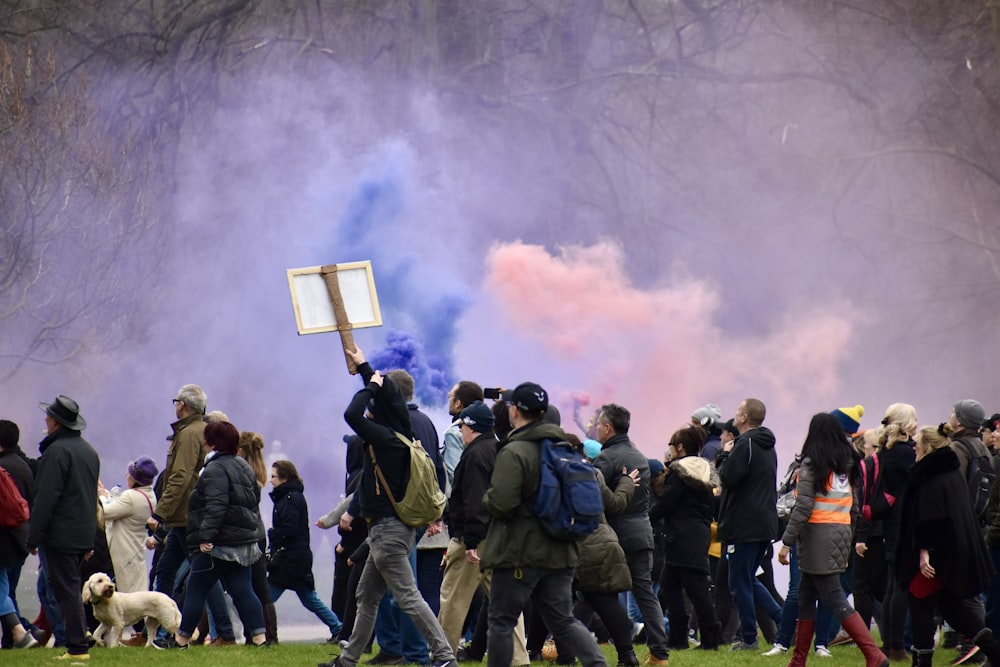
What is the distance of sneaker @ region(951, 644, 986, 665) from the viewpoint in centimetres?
823

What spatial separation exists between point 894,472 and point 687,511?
146cm

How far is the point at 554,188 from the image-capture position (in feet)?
62.8

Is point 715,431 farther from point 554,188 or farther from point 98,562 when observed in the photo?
point 554,188

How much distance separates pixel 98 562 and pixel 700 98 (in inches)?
497

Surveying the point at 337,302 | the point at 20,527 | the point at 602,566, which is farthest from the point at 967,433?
the point at 20,527

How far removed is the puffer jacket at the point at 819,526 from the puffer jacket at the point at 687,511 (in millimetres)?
1470

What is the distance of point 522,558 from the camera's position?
5.74 metres

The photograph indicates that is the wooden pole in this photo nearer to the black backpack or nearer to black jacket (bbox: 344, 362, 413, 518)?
black jacket (bbox: 344, 362, 413, 518)

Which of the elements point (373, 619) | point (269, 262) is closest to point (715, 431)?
point (373, 619)

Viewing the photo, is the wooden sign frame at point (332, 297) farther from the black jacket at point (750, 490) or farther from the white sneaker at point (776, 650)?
the white sneaker at point (776, 650)

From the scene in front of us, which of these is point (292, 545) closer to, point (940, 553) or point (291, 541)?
point (291, 541)

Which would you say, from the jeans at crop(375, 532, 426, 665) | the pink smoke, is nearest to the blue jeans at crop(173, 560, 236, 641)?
the jeans at crop(375, 532, 426, 665)

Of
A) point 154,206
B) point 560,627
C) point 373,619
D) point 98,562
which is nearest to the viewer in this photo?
point 560,627

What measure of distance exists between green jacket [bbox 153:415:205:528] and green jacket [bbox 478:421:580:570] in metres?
3.87
